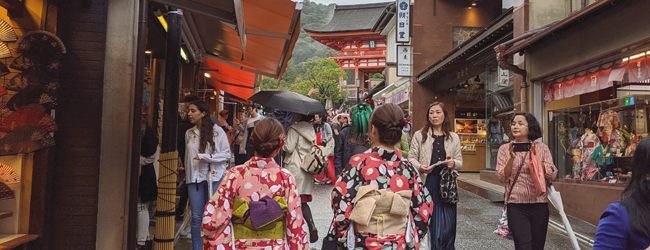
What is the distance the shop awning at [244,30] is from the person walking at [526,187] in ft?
9.71

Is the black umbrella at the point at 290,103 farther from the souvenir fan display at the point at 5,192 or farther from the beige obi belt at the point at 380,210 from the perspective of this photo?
the souvenir fan display at the point at 5,192

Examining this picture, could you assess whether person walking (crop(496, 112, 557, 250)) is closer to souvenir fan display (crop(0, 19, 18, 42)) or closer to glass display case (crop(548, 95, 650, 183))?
glass display case (crop(548, 95, 650, 183))

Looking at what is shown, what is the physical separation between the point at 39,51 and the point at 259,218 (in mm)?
2295

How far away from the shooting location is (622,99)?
22.3 feet

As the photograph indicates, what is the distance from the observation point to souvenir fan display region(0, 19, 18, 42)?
2.90m

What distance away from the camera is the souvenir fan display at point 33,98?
3039 mm

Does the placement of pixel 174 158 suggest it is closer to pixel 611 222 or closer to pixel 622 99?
pixel 611 222

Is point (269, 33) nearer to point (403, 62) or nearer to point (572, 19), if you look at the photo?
point (572, 19)

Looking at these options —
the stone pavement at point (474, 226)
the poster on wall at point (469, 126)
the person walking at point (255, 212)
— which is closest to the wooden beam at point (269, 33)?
the stone pavement at point (474, 226)

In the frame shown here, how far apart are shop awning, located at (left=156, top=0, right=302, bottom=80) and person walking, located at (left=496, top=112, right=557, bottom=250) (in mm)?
2961

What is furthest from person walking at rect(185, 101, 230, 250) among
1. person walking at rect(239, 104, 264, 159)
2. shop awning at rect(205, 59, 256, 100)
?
shop awning at rect(205, 59, 256, 100)

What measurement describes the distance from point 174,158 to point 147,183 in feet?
4.21

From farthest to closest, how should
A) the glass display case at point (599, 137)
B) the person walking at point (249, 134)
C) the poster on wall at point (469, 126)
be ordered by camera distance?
the poster on wall at point (469, 126), the person walking at point (249, 134), the glass display case at point (599, 137)

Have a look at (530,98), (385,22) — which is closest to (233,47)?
(530,98)
